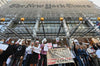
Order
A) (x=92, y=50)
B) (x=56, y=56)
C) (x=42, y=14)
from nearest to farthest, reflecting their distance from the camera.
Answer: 1. (x=56, y=56)
2. (x=92, y=50)
3. (x=42, y=14)

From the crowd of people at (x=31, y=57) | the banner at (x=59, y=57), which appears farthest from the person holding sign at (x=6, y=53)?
the banner at (x=59, y=57)

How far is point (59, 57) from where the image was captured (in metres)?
3.19

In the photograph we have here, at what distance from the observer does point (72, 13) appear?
9.91 metres

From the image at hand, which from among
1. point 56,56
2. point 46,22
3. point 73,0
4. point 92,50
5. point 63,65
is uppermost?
point 73,0

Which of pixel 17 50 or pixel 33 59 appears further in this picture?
pixel 17 50

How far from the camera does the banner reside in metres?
3.05

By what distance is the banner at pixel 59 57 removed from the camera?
3.05m

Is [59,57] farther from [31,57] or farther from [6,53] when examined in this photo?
[6,53]

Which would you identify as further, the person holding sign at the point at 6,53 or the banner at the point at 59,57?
the person holding sign at the point at 6,53

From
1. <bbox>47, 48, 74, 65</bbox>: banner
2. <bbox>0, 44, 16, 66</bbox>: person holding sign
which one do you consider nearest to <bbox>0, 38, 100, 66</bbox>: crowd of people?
<bbox>0, 44, 16, 66</bbox>: person holding sign

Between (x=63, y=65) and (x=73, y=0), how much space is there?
1719cm

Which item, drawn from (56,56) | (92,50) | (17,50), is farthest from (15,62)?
(92,50)

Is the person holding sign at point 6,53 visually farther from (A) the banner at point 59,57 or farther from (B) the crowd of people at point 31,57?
(A) the banner at point 59,57

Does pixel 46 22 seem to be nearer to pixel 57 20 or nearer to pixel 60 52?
pixel 57 20
